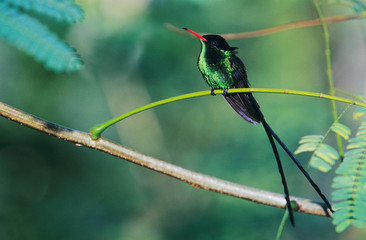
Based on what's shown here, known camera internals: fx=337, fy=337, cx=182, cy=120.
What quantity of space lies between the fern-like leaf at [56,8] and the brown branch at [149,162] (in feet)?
0.99

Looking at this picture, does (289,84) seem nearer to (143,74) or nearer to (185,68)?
(185,68)

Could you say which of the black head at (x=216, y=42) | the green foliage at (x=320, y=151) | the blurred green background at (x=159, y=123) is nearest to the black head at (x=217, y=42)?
the black head at (x=216, y=42)

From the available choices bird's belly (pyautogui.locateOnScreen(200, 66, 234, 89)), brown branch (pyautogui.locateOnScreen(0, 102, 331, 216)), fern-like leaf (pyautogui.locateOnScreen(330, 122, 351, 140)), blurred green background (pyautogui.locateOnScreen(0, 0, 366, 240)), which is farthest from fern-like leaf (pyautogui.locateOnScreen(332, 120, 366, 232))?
blurred green background (pyautogui.locateOnScreen(0, 0, 366, 240))

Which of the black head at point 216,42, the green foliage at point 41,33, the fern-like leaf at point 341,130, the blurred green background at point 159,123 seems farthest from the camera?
the blurred green background at point 159,123

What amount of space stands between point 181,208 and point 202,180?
172 inches

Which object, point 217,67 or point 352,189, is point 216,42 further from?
point 352,189

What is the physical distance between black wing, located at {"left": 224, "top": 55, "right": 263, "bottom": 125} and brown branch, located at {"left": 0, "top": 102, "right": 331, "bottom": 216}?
25 centimetres

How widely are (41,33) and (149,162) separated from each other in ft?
1.63

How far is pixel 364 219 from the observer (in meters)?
0.87

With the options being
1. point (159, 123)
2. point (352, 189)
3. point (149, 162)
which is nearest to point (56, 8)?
point (149, 162)

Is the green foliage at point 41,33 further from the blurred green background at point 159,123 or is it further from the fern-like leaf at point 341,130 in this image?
the blurred green background at point 159,123

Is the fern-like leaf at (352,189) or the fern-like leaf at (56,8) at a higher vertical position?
the fern-like leaf at (56,8)

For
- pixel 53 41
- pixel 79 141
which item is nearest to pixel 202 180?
pixel 79 141

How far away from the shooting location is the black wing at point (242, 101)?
3.52 ft
